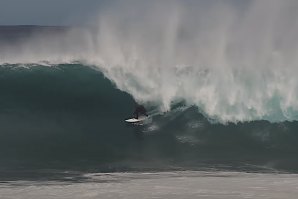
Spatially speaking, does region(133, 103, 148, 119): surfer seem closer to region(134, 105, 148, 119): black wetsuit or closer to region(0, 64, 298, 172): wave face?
region(134, 105, 148, 119): black wetsuit

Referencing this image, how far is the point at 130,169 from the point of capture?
12961 mm

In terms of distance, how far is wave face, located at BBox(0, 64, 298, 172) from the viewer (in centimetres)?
1382

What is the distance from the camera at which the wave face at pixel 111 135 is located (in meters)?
13.8

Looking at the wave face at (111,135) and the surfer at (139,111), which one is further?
the surfer at (139,111)

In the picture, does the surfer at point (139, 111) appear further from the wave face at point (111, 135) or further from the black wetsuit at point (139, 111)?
the wave face at point (111, 135)

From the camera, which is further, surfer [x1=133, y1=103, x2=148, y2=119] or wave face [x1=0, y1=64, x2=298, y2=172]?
surfer [x1=133, y1=103, x2=148, y2=119]

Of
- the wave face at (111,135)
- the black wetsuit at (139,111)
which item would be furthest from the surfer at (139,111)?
the wave face at (111,135)

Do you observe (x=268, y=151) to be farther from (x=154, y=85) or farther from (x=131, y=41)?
(x=131, y=41)

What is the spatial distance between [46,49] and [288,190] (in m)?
23.1

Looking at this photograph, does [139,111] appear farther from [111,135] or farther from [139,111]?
[111,135]

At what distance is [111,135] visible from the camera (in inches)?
647

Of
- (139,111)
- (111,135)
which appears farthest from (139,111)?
(111,135)

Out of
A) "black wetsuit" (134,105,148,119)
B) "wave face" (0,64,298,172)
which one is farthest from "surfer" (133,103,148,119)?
"wave face" (0,64,298,172)

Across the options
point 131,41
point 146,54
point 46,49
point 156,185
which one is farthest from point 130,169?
point 46,49
